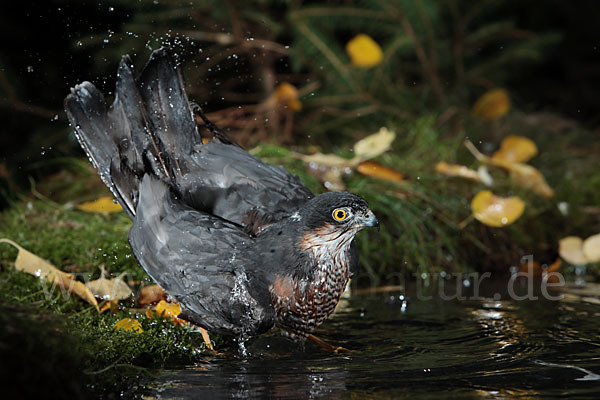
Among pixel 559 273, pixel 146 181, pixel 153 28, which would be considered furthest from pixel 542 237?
pixel 153 28

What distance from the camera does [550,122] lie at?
723 cm

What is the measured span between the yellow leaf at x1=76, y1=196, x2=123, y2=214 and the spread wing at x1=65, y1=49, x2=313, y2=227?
1082 millimetres

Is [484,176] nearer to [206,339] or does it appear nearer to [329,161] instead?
[329,161]

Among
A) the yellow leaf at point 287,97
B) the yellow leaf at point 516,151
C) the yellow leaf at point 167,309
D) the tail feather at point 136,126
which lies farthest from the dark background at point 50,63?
the yellow leaf at point 167,309

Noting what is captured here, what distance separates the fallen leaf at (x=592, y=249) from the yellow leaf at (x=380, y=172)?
1.35m

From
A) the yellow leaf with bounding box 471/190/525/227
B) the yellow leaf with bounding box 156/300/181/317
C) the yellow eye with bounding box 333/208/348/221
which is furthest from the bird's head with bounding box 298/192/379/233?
the yellow leaf with bounding box 471/190/525/227

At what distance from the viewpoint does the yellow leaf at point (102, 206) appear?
16.0 feet

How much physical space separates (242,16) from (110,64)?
1.27 meters

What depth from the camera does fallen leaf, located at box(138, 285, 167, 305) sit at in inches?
156

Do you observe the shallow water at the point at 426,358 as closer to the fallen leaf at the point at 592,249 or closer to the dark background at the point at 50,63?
the fallen leaf at the point at 592,249

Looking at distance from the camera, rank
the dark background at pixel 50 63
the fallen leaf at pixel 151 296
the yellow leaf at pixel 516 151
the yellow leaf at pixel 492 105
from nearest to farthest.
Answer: the fallen leaf at pixel 151 296 < the yellow leaf at pixel 516 151 < the dark background at pixel 50 63 < the yellow leaf at pixel 492 105

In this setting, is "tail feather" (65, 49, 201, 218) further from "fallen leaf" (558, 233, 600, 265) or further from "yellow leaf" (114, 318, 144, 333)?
"fallen leaf" (558, 233, 600, 265)

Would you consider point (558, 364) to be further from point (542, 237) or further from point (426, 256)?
point (542, 237)

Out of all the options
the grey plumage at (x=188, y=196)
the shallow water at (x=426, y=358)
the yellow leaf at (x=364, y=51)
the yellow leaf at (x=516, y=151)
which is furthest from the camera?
the yellow leaf at (x=364, y=51)
